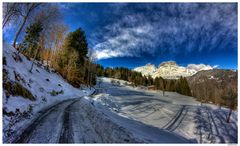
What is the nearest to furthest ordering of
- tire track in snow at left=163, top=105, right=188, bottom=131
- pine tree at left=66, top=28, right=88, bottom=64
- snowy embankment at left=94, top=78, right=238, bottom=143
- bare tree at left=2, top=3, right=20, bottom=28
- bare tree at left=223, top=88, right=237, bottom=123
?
bare tree at left=223, top=88, right=237, bottom=123 < snowy embankment at left=94, top=78, right=238, bottom=143 < tire track in snow at left=163, top=105, right=188, bottom=131 < bare tree at left=2, top=3, right=20, bottom=28 < pine tree at left=66, top=28, right=88, bottom=64

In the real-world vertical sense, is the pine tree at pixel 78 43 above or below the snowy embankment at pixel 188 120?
above

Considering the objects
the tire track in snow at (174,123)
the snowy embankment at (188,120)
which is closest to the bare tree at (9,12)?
the snowy embankment at (188,120)

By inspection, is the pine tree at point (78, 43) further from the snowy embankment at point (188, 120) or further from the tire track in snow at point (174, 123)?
the tire track in snow at point (174, 123)

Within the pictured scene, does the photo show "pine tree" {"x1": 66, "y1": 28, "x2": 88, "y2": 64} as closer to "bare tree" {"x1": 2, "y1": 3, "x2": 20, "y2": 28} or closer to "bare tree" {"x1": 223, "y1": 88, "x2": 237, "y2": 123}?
"bare tree" {"x1": 2, "y1": 3, "x2": 20, "y2": 28}

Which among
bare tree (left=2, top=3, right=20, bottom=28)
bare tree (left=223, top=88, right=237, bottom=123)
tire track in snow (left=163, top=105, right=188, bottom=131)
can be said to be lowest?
tire track in snow (left=163, top=105, right=188, bottom=131)

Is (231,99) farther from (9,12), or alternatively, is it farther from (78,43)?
(78,43)

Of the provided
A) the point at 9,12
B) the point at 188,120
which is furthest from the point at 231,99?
the point at 9,12

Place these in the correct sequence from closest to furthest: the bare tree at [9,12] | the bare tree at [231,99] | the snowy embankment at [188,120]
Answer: the bare tree at [231,99] < the snowy embankment at [188,120] < the bare tree at [9,12]

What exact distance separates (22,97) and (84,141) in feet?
30.5

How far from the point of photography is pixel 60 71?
41.5 m

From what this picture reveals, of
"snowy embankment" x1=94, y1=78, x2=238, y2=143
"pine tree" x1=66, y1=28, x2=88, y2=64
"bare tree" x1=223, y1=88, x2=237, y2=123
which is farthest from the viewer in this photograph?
A: "pine tree" x1=66, y1=28, x2=88, y2=64

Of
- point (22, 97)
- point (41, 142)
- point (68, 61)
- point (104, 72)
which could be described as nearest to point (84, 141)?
point (41, 142)

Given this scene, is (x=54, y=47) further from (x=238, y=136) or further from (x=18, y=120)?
(x=238, y=136)

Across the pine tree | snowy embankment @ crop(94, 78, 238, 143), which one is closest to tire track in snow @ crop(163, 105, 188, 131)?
snowy embankment @ crop(94, 78, 238, 143)
